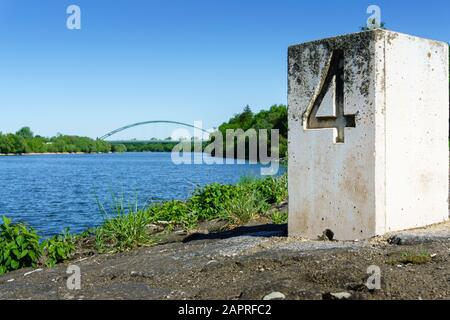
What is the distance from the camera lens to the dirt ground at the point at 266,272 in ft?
15.4

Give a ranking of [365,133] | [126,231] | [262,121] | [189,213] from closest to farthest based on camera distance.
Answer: [365,133], [126,231], [189,213], [262,121]

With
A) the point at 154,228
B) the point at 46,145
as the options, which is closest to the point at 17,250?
the point at 154,228

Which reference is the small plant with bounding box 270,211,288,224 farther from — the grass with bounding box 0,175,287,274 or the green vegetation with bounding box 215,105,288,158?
the green vegetation with bounding box 215,105,288,158

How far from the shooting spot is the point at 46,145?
14175 centimetres

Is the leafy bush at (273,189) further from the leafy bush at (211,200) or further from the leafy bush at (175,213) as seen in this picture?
the leafy bush at (175,213)

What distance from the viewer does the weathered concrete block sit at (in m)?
6.34

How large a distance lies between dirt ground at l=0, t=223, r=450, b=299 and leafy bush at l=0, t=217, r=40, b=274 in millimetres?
689

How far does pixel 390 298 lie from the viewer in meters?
4.34

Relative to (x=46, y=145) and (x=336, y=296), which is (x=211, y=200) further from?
(x=46, y=145)

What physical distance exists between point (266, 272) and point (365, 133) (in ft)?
6.68

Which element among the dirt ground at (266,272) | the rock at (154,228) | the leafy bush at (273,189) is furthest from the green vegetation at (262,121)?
the dirt ground at (266,272)

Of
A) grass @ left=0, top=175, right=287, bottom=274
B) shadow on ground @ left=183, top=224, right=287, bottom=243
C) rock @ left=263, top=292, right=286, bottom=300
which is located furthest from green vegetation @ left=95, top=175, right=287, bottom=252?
rock @ left=263, top=292, right=286, bottom=300

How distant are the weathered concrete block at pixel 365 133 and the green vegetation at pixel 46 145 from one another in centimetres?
12813

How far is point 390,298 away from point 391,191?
238cm
